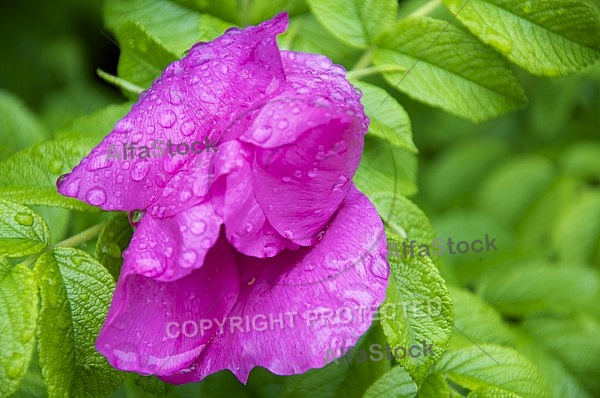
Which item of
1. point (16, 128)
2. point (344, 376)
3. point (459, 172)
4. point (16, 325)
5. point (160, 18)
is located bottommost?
point (459, 172)

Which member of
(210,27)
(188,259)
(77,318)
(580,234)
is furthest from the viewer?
(580,234)

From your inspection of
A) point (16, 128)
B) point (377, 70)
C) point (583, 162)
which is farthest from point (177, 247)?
point (583, 162)

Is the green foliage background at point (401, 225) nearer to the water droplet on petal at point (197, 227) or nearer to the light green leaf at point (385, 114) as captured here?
the light green leaf at point (385, 114)

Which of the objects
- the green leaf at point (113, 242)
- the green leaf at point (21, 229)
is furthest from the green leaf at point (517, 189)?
the green leaf at point (21, 229)

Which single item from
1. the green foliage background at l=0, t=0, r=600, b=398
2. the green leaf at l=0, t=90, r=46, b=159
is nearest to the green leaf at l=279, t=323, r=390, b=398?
the green foliage background at l=0, t=0, r=600, b=398

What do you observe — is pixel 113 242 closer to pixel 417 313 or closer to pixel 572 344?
pixel 417 313
